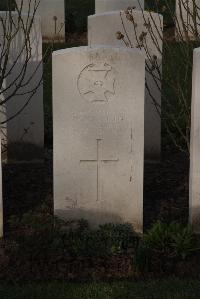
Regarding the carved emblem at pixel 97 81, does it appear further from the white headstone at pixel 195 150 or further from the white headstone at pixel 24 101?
the white headstone at pixel 24 101

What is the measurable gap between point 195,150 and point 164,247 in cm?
79

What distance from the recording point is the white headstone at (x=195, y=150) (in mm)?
5543

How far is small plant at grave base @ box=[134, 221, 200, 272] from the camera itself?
5.24 metres

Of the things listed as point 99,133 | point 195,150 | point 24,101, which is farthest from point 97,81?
point 24,101

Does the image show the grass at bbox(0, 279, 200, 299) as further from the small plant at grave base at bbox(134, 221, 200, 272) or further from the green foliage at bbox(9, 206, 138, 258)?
the green foliage at bbox(9, 206, 138, 258)

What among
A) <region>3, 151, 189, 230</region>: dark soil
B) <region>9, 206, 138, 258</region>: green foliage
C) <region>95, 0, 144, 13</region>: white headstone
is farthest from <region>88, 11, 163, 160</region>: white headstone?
<region>95, 0, 144, 13</region>: white headstone

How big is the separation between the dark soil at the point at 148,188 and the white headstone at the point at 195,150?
0.88 feet

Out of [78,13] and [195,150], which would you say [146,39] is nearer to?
[195,150]

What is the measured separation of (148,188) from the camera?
6.84m

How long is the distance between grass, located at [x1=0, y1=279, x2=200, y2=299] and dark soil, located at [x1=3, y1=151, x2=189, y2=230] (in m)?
1.07

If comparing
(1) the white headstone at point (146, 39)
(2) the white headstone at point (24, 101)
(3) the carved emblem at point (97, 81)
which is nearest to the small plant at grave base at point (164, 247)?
(3) the carved emblem at point (97, 81)

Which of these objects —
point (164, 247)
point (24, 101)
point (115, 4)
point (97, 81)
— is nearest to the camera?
point (164, 247)

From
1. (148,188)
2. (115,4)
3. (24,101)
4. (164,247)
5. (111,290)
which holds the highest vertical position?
(115,4)

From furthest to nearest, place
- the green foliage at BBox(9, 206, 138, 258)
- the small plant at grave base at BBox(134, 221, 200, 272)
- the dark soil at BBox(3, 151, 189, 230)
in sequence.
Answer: the dark soil at BBox(3, 151, 189, 230) < the green foliage at BBox(9, 206, 138, 258) < the small plant at grave base at BBox(134, 221, 200, 272)
